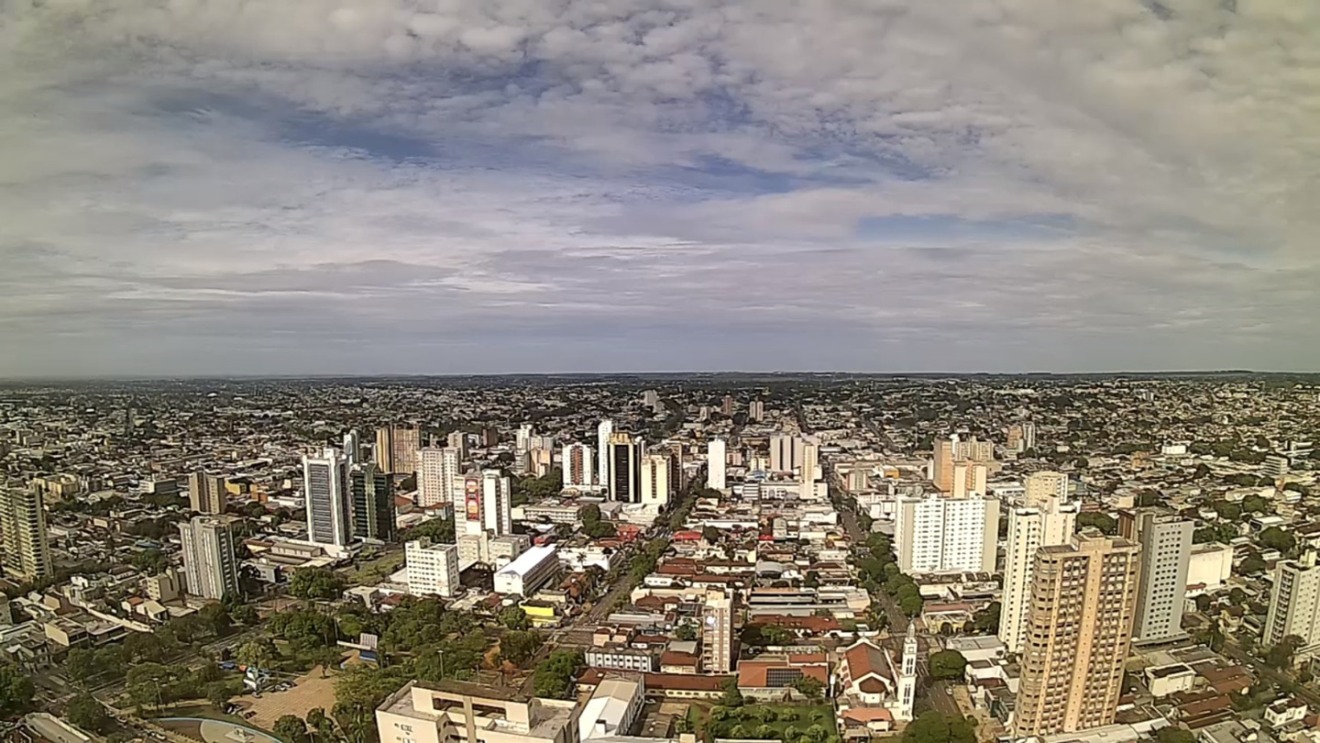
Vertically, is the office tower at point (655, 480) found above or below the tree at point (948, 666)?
above

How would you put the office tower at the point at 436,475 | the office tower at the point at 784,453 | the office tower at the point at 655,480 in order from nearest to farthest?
the office tower at the point at 436,475 → the office tower at the point at 655,480 → the office tower at the point at 784,453

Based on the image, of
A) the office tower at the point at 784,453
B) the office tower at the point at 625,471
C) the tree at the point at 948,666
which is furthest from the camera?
the office tower at the point at 784,453

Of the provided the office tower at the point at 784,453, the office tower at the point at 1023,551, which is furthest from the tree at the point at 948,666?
the office tower at the point at 784,453

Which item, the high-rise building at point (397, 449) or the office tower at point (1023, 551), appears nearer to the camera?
the office tower at point (1023, 551)

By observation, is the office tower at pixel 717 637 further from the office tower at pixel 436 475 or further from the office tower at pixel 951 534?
the office tower at pixel 436 475

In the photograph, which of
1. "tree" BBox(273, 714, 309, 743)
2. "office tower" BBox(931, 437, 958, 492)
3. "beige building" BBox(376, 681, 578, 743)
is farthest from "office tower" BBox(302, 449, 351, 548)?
"office tower" BBox(931, 437, 958, 492)

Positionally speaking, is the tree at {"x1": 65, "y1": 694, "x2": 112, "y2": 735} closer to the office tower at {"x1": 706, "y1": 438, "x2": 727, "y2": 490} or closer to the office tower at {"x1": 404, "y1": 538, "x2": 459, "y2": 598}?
the office tower at {"x1": 404, "y1": 538, "x2": 459, "y2": 598}

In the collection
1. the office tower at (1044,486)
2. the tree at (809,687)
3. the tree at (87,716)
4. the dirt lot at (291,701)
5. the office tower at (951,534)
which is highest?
the office tower at (1044,486)
